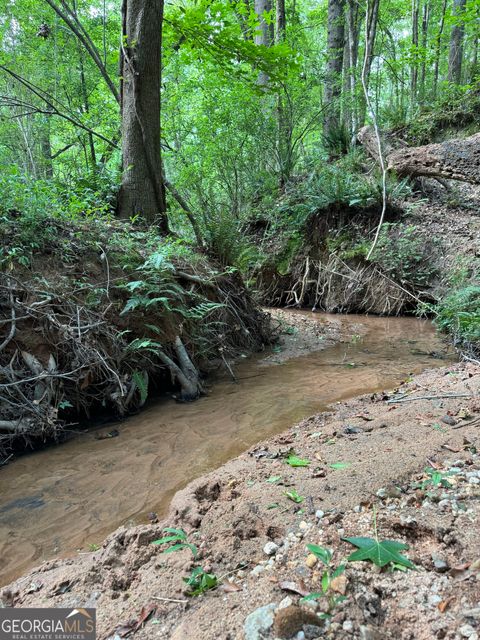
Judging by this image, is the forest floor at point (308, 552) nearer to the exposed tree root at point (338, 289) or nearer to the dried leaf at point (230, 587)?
the dried leaf at point (230, 587)

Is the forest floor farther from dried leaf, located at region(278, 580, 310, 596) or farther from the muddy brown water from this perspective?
the muddy brown water

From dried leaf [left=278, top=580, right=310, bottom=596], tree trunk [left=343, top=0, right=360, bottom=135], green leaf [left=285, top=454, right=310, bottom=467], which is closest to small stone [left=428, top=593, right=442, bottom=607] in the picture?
dried leaf [left=278, top=580, right=310, bottom=596]

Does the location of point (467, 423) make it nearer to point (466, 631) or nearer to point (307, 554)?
point (307, 554)

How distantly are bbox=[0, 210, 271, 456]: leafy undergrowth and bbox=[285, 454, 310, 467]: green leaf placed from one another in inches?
76.6

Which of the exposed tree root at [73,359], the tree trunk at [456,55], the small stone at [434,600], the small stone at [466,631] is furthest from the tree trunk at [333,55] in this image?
the small stone at [466,631]

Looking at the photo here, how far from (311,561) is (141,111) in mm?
6194

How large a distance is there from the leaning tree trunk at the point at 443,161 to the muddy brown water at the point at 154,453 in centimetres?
533

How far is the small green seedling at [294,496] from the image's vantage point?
208 cm

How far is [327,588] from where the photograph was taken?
140 cm

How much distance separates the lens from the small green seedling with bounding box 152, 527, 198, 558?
1838 mm

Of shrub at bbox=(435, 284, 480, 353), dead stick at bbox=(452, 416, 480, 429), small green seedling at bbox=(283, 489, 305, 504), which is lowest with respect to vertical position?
small green seedling at bbox=(283, 489, 305, 504)

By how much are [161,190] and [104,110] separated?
210 inches

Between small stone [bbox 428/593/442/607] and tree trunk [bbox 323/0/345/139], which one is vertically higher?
tree trunk [bbox 323/0/345/139]

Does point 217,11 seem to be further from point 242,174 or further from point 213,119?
point 242,174
